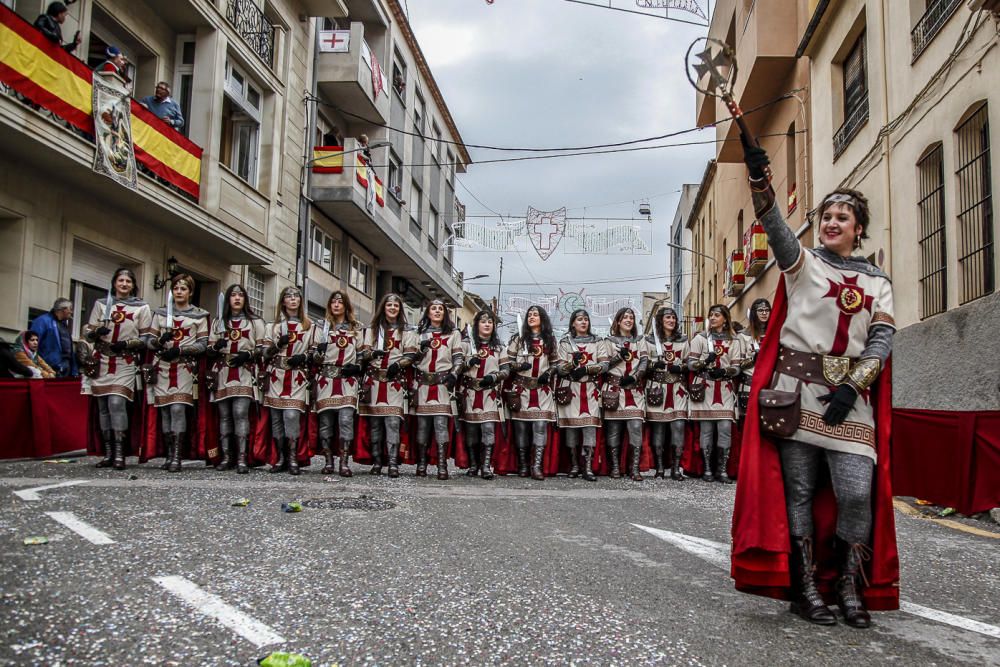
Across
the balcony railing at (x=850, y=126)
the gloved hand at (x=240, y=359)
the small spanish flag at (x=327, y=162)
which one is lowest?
the gloved hand at (x=240, y=359)

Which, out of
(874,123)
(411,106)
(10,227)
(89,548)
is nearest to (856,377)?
(89,548)

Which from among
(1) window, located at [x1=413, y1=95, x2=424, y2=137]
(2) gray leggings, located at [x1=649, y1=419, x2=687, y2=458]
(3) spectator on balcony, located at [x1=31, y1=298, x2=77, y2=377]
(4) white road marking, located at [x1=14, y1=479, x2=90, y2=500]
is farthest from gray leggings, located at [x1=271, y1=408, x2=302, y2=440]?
(1) window, located at [x1=413, y1=95, x2=424, y2=137]

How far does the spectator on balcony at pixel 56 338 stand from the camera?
11094 mm

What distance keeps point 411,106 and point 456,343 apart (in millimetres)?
24827

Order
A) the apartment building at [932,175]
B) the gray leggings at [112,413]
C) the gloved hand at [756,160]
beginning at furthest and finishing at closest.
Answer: the apartment building at [932,175], the gray leggings at [112,413], the gloved hand at [756,160]

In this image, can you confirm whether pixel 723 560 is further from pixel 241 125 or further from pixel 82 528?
pixel 241 125

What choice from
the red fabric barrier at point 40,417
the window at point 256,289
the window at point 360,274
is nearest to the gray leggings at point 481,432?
the red fabric barrier at point 40,417

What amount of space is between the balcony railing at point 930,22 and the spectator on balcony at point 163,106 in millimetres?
12237

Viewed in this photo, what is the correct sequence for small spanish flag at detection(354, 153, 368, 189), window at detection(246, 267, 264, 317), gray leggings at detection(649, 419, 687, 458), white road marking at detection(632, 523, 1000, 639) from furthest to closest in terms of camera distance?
small spanish flag at detection(354, 153, 368, 189)
window at detection(246, 267, 264, 317)
gray leggings at detection(649, 419, 687, 458)
white road marking at detection(632, 523, 1000, 639)

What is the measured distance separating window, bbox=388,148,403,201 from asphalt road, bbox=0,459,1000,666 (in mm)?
23635

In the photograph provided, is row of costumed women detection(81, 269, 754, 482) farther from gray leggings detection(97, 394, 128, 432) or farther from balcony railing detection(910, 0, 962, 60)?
balcony railing detection(910, 0, 962, 60)

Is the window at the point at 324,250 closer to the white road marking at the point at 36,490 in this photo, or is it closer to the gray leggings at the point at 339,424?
the gray leggings at the point at 339,424

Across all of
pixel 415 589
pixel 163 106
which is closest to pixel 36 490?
pixel 415 589

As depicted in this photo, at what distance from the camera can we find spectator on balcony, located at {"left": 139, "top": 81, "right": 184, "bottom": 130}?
14.8m
